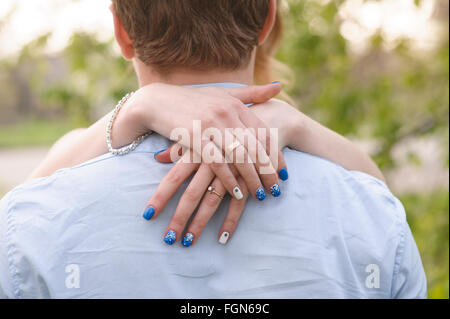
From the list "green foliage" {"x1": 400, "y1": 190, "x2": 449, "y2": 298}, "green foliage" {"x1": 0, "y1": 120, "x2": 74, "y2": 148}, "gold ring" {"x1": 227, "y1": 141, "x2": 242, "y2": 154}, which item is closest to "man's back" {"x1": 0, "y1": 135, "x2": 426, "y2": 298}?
"gold ring" {"x1": 227, "y1": 141, "x2": 242, "y2": 154}

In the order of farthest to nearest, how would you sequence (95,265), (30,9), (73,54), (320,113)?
(320,113) < (73,54) < (30,9) < (95,265)

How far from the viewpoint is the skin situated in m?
0.94

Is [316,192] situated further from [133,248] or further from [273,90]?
[133,248]

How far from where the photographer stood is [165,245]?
3.07 feet

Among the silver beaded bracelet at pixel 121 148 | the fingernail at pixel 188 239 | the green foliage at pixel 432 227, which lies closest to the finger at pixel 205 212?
the fingernail at pixel 188 239

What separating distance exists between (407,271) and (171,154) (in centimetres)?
61

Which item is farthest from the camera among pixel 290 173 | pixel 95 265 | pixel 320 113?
pixel 320 113

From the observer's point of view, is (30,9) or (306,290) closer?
(306,290)

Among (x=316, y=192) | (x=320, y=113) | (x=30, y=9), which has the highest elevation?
(x=30, y=9)

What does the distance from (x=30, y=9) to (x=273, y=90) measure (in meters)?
1.64

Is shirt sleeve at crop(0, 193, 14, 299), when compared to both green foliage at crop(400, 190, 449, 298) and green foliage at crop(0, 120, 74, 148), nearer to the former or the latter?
green foliage at crop(400, 190, 449, 298)

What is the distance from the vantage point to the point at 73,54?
7.72ft

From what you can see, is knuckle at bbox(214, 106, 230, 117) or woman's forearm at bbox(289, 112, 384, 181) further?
woman's forearm at bbox(289, 112, 384, 181)
